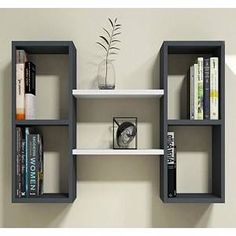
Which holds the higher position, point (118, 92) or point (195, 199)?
point (118, 92)

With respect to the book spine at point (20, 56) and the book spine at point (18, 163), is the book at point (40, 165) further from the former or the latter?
the book spine at point (20, 56)

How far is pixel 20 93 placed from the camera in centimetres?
188

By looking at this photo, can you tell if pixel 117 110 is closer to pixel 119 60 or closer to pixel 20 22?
pixel 119 60

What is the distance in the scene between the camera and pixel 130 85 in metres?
2.10

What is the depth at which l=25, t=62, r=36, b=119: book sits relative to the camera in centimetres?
191

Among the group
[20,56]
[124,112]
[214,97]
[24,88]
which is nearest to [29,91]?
[24,88]

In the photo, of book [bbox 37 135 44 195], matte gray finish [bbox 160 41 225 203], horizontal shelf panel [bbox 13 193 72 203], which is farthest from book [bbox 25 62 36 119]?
matte gray finish [bbox 160 41 225 203]

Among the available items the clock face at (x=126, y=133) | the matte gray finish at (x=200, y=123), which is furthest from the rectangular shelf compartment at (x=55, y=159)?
the matte gray finish at (x=200, y=123)

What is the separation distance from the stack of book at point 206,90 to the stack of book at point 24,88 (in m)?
0.78

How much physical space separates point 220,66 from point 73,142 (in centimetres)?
79

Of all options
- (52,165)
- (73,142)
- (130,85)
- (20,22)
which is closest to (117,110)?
(130,85)

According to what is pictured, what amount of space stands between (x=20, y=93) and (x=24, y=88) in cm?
3

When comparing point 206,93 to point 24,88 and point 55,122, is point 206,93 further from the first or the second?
point 24,88

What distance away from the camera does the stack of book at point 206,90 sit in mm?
1890
